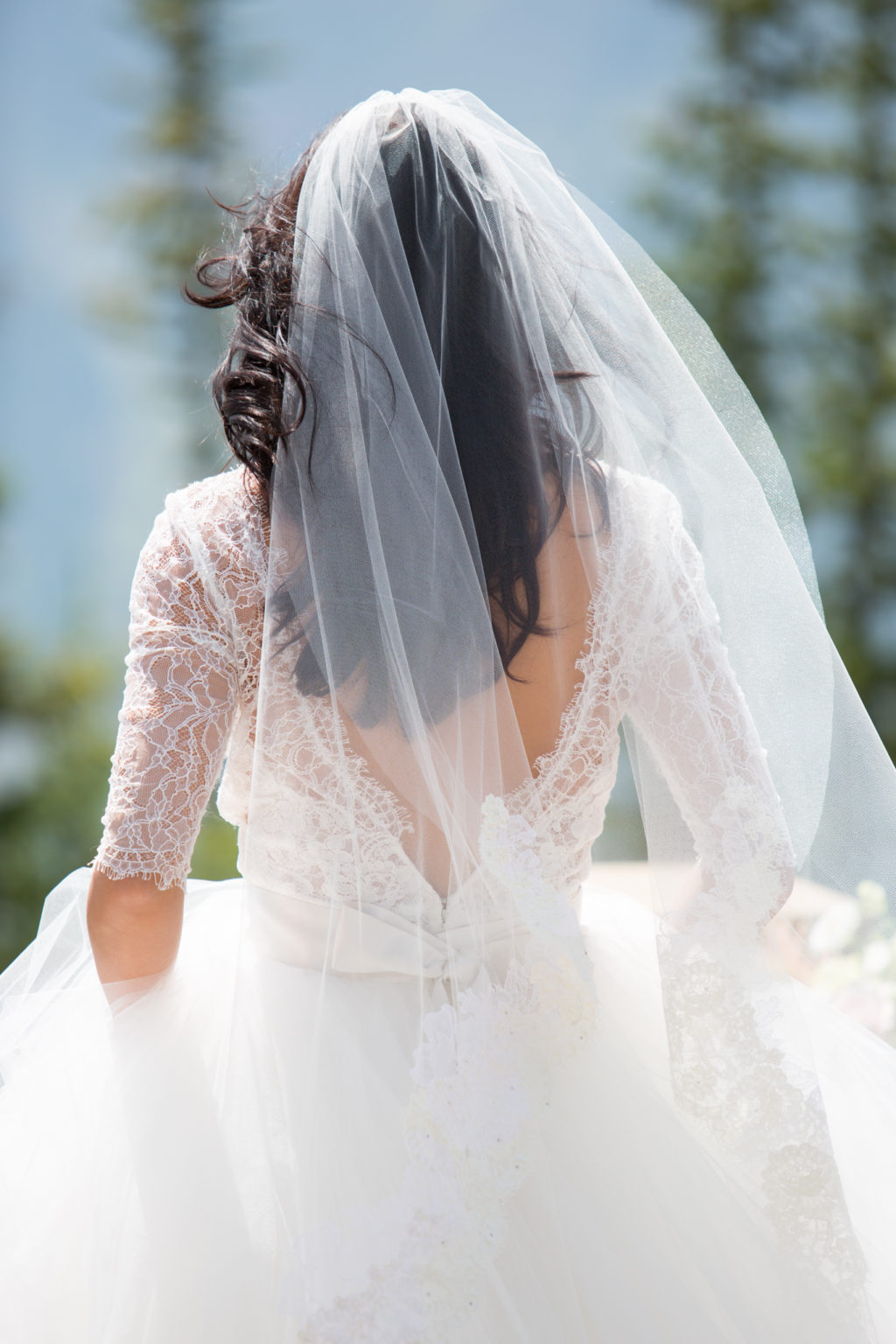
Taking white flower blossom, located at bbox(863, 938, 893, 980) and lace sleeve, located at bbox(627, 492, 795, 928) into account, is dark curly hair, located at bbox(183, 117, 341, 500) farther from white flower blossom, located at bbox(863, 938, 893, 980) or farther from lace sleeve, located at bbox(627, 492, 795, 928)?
white flower blossom, located at bbox(863, 938, 893, 980)

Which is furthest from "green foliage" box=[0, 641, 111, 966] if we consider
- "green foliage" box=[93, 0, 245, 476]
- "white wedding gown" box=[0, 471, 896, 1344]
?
"white wedding gown" box=[0, 471, 896, 1344]

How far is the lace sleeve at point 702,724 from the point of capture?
86 cm

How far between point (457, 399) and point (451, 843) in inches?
14.5

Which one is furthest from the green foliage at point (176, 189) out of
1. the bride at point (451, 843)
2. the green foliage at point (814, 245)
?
the bride at point (451, 843)

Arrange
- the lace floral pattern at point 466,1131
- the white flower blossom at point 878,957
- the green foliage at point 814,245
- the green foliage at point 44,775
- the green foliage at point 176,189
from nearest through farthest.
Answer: the lace floral pattern at point 466,1131 < the white flower blossom at point 878,957 < the green foliage at point 44,775 < the green foliage at point 176,189 < the green foliage at point 814,245

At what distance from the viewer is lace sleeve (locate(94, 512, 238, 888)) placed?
32.6 inches

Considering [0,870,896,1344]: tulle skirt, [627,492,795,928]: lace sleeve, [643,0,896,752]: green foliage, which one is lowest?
[0,870,896,1344]: tulle skirt

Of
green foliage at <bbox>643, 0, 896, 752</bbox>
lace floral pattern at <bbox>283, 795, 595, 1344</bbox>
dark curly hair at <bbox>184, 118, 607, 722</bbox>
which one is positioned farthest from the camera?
green foliage at <bbox>643, 0, 896, 752</bbox>

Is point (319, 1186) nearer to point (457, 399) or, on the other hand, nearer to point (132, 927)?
point (132, 927)

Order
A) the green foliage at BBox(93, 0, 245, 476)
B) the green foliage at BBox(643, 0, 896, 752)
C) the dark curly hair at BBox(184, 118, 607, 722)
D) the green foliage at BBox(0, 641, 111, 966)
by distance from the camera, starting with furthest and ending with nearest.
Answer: the green foliage at BBox(643, 0, 896, 752) < the green foliage at BBox(93, 0, 245, 476) < the green foliage at BBox(0, 641, 111, 966) < the dark curly hair at BBox(184, 118, 607, 722)

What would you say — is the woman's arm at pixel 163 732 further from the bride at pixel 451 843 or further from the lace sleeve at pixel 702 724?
the lace sleeve at pixel 702 724

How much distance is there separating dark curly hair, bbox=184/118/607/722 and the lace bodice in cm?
5

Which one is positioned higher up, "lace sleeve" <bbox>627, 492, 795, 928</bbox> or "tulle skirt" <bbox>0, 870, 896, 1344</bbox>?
"lace sleeve" <bbox>627, 492, 795, 928</bbox>

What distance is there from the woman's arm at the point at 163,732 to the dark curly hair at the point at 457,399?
0.08 m
